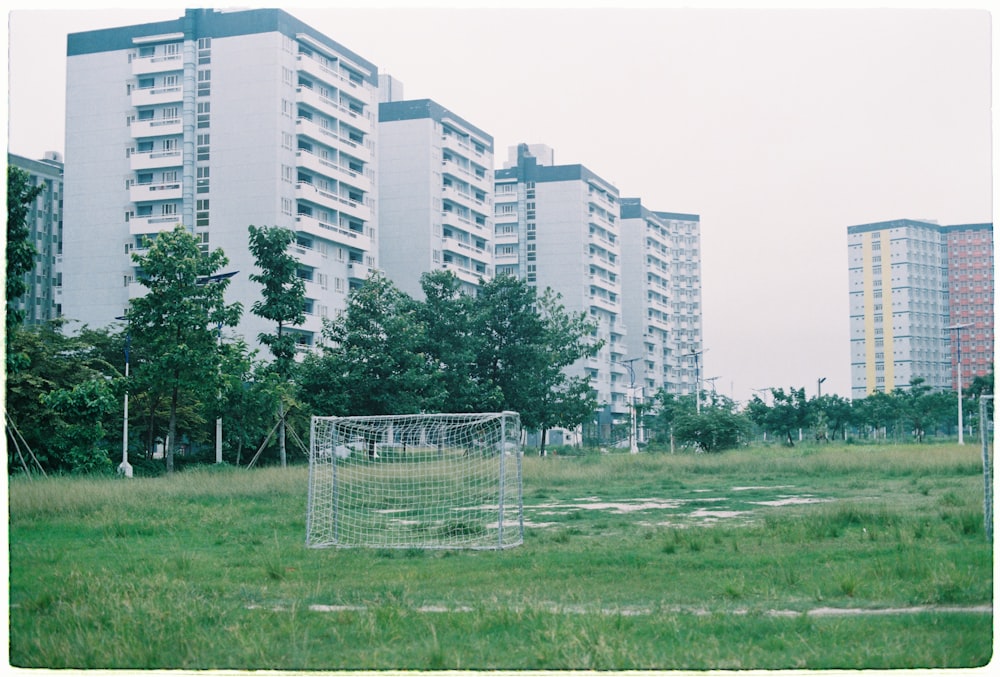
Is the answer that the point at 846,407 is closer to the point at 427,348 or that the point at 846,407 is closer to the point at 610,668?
the point at 427,348

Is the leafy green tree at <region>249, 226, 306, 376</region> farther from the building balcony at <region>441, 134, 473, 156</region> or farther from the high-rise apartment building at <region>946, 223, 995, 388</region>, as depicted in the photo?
the building balcony at <region>441, 134, 473, 156</region>

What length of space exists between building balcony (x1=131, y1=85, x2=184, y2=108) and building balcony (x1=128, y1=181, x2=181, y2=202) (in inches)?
161

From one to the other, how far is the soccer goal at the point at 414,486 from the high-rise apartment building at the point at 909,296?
6.73 m

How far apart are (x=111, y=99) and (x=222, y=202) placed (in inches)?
341

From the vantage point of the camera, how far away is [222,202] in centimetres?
5431

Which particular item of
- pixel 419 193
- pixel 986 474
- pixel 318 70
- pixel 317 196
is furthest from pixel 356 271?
pixel 986 474

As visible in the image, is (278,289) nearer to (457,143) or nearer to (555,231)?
(457,143)

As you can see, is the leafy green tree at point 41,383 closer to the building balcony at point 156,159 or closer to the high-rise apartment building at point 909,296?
the high-rise apartment building at point 909,296

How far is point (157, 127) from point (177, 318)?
107ft

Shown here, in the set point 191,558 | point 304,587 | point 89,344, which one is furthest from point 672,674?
point 89,344

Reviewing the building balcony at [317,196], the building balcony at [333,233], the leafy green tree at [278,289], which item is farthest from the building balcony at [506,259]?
the leafy green tree at [278,289]

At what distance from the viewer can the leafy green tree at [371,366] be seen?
29.9 m

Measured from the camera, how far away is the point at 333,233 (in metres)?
58.2

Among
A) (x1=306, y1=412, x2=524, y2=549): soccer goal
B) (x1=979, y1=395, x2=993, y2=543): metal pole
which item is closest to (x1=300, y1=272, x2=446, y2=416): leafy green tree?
(x1=306, y1=412, x2=524, y2=549): soccer goal
